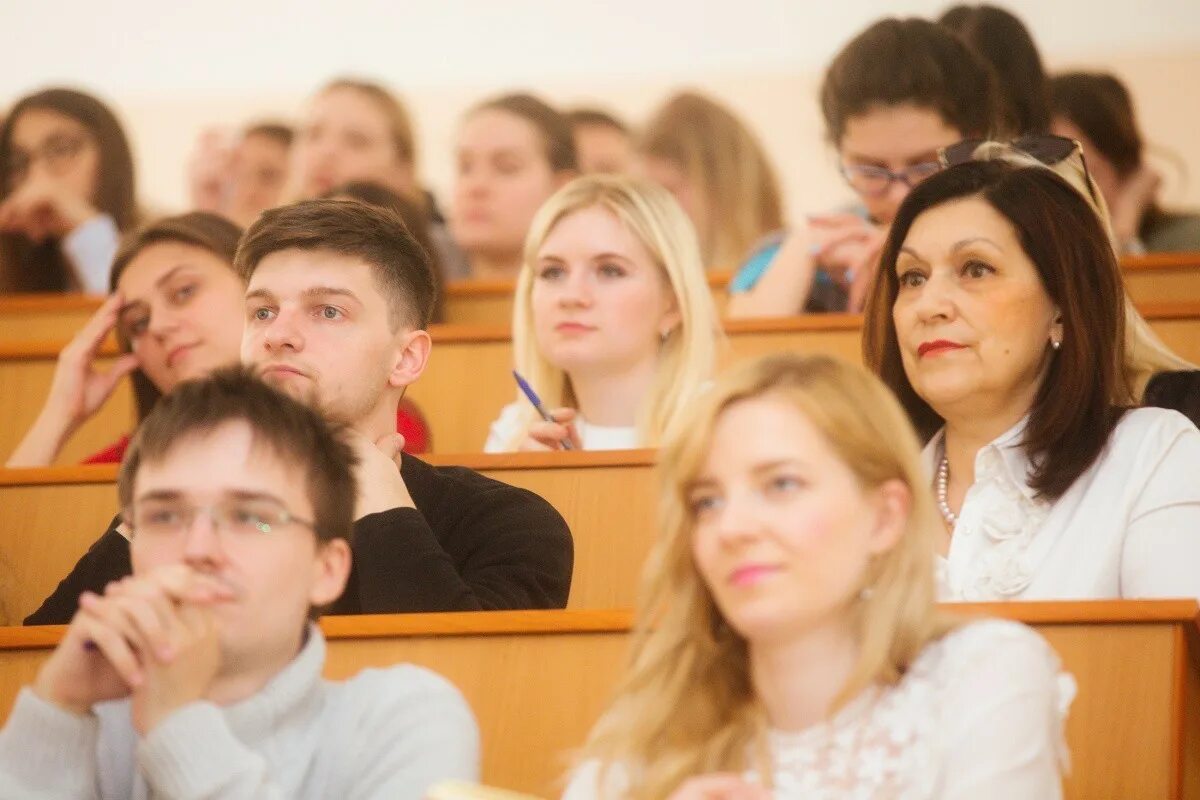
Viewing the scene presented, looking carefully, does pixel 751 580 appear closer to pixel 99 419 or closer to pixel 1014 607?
pixel 1014 607

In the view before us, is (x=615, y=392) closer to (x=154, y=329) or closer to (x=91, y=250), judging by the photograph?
(x=154, y=329)

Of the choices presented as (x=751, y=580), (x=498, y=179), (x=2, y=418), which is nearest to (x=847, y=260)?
(x=498, y=179)

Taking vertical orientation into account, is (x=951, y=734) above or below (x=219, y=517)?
below

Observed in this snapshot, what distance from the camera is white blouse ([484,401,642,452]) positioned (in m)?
2.46

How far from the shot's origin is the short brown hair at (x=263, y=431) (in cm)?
145

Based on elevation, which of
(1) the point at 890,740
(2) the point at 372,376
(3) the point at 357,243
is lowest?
(1) the point at 890,740

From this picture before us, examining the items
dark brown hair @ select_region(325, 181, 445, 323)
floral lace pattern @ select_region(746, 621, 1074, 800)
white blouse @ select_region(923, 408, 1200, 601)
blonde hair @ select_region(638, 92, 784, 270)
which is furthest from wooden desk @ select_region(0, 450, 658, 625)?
blonde hair @ select_region(638, 92, 784, 270)

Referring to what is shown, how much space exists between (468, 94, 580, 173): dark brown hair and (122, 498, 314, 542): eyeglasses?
205cm

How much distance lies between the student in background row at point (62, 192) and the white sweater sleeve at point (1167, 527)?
6.88 feet

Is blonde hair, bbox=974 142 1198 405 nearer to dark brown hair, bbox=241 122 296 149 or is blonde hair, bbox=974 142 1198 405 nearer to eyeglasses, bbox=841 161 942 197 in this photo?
eyeglasses, bbox=841 161 942 197

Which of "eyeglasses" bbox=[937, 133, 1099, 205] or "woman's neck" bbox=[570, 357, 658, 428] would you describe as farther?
"woman's neck" bbox=[570, 357, 658, 428]

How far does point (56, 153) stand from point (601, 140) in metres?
1.07

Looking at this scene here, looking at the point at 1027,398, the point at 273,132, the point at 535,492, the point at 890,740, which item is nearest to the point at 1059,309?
the point at 1027,398

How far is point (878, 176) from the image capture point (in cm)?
260
